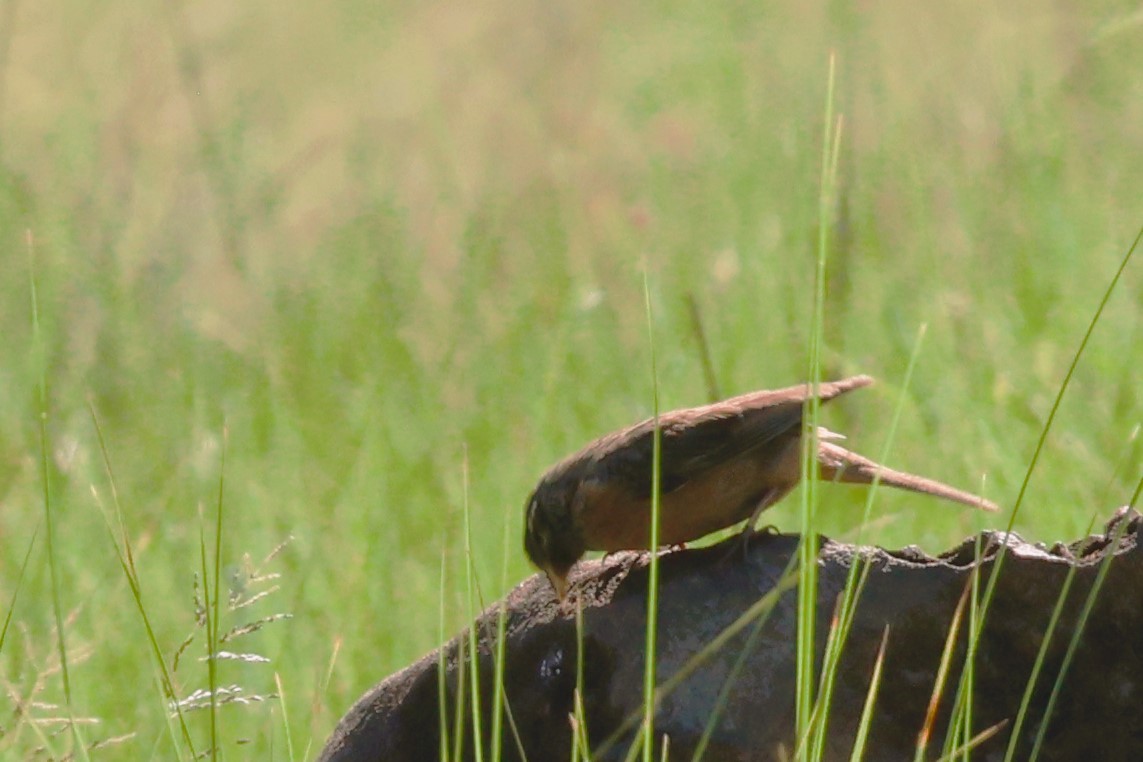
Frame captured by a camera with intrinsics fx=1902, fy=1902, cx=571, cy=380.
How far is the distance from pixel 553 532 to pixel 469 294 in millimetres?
3541

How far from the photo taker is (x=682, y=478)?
10.2ft

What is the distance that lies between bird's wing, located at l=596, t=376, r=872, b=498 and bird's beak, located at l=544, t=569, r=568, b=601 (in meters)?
0.18

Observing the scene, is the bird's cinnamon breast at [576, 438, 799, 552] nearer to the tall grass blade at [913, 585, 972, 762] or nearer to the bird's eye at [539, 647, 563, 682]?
the bird's eye at [539, 647, 563, 682]

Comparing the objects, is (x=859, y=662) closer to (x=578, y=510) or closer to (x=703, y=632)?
(x=703, y=632)

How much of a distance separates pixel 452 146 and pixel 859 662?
6.03m

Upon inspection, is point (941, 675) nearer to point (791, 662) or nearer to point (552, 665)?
point (791, 662)

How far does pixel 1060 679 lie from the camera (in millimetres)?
2342

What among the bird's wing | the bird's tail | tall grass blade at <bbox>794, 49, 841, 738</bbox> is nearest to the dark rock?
tall grass blade at <bbox>794, 49, 841, 738</bbox>

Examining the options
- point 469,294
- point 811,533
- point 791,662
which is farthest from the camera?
point 469,294

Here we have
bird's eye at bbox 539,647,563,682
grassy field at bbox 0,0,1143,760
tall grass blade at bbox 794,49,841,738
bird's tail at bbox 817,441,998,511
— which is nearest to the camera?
tall grass blade at bbox 794,49,841,738

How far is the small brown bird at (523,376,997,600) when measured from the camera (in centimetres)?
312

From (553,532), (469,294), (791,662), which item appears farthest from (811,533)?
(469,294)

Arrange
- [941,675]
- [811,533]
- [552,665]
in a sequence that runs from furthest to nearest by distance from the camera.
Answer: [552,665], [941,675], [811,533]

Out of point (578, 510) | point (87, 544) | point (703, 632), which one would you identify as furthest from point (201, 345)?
point (703, 632)
